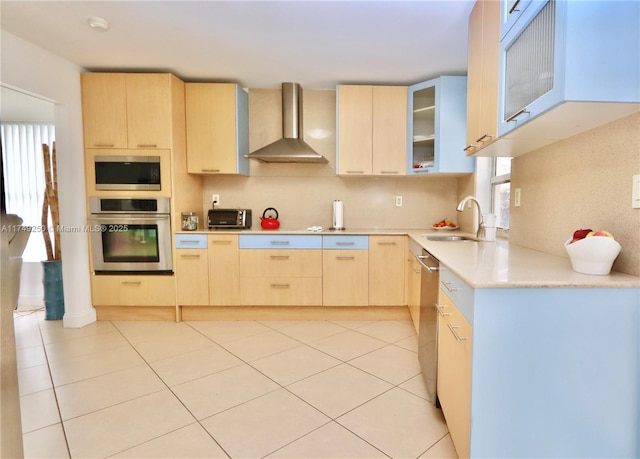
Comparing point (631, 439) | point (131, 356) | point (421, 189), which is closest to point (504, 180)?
point (421, 189)

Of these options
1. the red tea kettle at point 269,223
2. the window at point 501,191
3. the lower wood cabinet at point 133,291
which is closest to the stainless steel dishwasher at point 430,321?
the window at point 501,191

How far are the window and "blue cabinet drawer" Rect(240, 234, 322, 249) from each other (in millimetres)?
1575

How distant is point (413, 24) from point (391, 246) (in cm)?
176

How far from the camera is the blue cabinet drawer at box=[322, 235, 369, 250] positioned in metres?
3.00

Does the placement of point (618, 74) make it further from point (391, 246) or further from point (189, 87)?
point (189, 87)

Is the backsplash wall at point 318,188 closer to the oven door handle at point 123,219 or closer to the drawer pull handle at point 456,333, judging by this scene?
the oven door handle at point 123,219

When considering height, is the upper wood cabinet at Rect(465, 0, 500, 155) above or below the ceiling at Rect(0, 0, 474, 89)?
below

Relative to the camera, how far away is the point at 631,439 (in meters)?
1.09

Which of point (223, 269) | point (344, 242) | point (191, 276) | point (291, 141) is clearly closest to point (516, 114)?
point (344, 242)

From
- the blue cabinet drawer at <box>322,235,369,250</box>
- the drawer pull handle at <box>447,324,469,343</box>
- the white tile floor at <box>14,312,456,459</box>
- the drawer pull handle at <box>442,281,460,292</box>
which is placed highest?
the blue cabinet drawer at <box>322,235,369,250</box>

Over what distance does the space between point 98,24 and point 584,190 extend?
9.92 ft

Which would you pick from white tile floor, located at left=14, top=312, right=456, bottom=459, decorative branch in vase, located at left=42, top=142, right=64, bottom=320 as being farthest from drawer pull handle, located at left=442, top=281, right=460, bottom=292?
decorative branch in vase, located at left=42, top=142, right=64, bottom=320

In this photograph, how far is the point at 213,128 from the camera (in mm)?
3146

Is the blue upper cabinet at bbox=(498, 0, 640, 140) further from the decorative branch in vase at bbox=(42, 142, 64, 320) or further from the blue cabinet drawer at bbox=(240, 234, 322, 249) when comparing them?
the decorative branch in vase at bbox=(42, 142, 64, 320)
